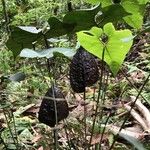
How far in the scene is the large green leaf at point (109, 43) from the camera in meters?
1.22

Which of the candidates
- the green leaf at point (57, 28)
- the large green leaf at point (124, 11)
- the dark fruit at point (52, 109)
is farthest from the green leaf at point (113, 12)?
the dark fruit at point (52, 109)

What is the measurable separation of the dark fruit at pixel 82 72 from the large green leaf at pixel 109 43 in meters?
0.05

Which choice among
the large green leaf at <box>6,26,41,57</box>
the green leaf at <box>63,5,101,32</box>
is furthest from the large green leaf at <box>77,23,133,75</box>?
the large green leaf at <box>6,26,41,57</box>

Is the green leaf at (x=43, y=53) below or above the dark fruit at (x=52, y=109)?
above

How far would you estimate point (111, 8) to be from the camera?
4.09 feet

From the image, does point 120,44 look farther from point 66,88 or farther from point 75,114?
point 66,88

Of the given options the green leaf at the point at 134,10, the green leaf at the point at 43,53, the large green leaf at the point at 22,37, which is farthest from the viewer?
the green leaf at the point at 134,10

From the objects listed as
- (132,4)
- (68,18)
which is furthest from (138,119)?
(68,18)

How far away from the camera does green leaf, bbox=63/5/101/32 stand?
125cm

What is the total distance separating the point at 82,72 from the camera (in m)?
1.34

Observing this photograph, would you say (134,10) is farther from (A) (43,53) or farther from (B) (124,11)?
(A) (43,53)

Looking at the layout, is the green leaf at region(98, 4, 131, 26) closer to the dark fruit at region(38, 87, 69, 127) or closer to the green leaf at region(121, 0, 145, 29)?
the green leaf at region(121, 0, 145, 29)

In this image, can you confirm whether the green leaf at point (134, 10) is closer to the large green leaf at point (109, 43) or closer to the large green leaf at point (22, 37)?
the large green leaf at point (109, 43)

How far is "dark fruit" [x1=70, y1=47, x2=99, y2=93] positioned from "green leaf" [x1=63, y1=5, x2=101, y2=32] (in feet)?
0.30
